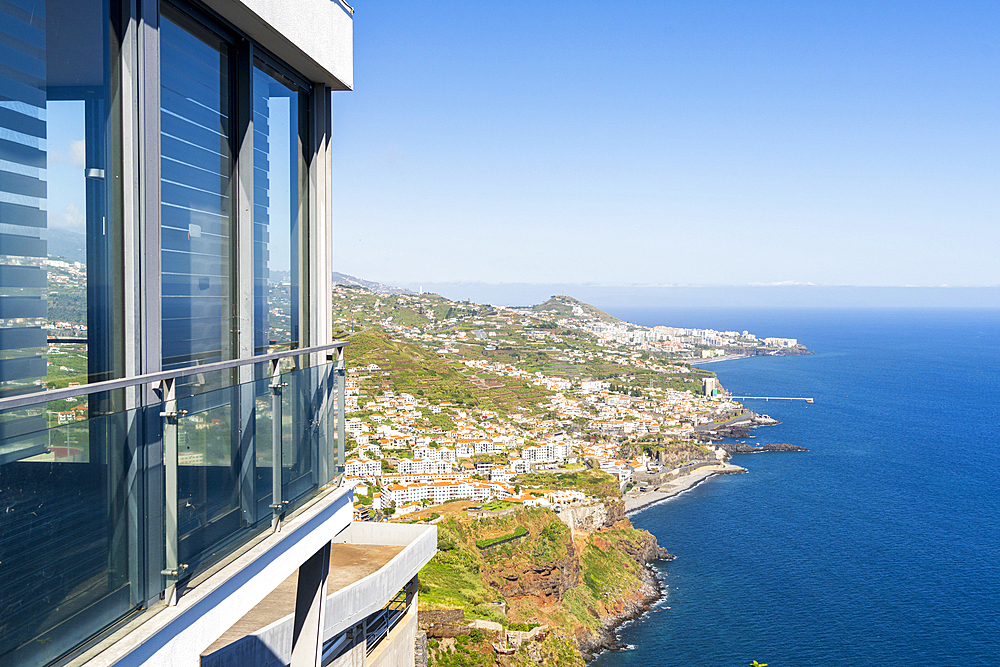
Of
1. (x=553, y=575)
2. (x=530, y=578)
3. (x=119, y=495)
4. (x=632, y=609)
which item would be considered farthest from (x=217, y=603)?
(x=632, y=609)

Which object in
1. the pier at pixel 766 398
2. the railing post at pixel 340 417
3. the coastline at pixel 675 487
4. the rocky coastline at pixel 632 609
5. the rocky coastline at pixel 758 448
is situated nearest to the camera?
the railing post at pixel 340 417

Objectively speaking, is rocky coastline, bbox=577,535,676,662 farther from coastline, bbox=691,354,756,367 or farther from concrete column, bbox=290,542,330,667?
coastline, bbox=691,354,756,367

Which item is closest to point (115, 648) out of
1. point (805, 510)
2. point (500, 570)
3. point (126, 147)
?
point (126, 147)

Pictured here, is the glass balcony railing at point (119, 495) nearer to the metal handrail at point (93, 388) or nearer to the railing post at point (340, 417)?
the metal handrail at point (93, 388)

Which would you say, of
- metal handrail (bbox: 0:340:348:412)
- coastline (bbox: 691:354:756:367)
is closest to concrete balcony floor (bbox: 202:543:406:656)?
metal handrail (bbox: 0:340:348:412)

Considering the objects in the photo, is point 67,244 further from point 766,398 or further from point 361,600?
point 766,398

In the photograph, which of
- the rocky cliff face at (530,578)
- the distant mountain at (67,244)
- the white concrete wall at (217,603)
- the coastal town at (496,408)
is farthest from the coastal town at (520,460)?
the distant mountain at (67,244)

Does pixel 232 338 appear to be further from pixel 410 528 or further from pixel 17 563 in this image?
pixel 410 528
